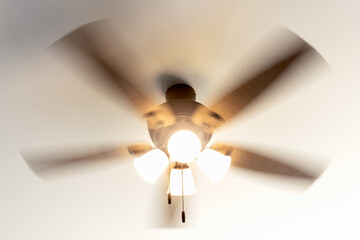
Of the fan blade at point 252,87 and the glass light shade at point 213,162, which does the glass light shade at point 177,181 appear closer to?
the glass light shade at point 213,162

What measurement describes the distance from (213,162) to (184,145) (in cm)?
14

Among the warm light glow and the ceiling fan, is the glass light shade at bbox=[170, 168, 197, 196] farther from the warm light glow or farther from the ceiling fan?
the warm light glow

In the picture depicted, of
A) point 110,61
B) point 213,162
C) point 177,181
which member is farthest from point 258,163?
point 110,61

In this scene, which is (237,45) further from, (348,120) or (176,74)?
(348,120)

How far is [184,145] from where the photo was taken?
106 centimetres

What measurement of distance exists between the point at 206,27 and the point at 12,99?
88cm

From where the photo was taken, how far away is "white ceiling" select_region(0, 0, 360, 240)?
1.12 meters

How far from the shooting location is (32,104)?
1363 mm

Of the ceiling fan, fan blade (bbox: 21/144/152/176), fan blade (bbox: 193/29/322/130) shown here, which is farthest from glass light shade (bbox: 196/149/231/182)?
fan blade (bbox: 21/144/152/176)

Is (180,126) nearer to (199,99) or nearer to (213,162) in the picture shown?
(213,162)

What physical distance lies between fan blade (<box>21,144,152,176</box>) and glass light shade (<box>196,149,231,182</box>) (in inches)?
8.4

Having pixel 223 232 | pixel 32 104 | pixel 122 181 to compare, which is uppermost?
pixel 32 104

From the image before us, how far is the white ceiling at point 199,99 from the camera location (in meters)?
1.12

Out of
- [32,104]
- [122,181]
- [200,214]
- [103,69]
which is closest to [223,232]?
[200,214]
